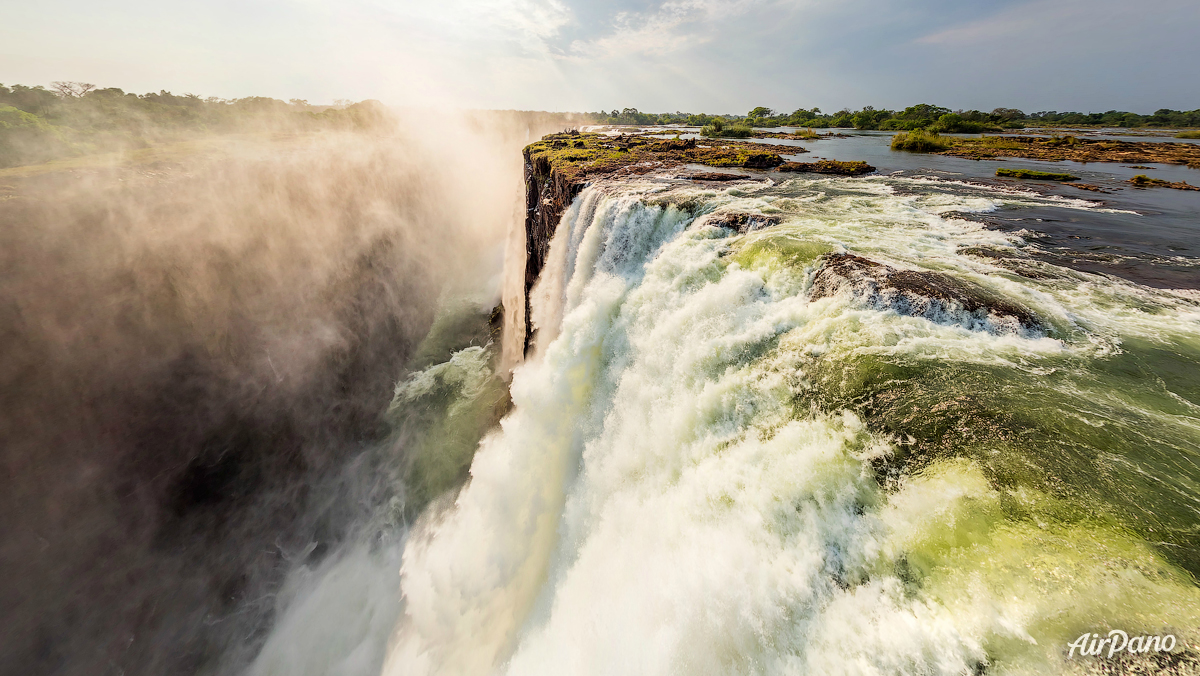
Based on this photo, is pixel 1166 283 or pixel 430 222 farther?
pixel 430 222

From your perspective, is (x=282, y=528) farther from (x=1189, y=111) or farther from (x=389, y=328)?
(x=1189, y=111)

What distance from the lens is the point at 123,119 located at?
3353 cm

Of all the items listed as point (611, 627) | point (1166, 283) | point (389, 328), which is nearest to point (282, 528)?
point (389, 328)

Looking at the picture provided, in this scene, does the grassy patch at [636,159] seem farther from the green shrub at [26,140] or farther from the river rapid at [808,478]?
the green shrub at [26,140]

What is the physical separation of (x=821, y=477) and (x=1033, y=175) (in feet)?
87.3

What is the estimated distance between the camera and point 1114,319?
6270 mm

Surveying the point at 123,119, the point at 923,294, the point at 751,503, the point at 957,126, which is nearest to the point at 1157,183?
the point at 923,294

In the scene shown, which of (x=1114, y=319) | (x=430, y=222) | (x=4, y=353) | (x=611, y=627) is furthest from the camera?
(x=430, y=222)

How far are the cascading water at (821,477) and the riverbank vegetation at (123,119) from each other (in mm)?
39468

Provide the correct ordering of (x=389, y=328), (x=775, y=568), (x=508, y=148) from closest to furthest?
(x=775, y=568) → (x=389, y=328) → (x=508, y=148)

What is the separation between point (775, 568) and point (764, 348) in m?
3.69

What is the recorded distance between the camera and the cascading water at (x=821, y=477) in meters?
3.19

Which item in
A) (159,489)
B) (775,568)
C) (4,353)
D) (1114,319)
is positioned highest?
(1114,319)

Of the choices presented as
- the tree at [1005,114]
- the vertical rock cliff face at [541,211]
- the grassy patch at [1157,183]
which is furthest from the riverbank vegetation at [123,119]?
the tree at [1005,114]
